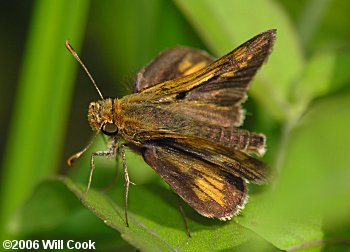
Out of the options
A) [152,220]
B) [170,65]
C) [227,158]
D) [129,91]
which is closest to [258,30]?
[170,65]

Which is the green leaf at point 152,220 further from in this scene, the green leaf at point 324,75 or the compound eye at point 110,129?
the green leaf at point 324,75

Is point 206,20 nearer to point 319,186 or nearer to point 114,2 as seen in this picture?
point 114,2

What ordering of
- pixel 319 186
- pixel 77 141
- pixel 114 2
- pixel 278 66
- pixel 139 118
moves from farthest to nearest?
pixel 77 141
pixel 114 2
pixel 278 66
pixel 139 118
pixel 319 186

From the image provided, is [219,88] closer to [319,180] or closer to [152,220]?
[152,220]

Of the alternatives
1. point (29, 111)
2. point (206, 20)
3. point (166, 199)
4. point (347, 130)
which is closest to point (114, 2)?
point (29, 111)

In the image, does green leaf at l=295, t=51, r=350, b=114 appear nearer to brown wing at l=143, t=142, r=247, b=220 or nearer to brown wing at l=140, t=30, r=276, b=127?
brown wing at l=140, t=30, r=276, b=127

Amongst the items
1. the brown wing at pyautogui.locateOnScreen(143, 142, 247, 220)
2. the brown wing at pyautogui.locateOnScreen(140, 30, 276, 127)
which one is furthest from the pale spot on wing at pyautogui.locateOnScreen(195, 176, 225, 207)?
the brown wing at pyautogui.locateOnScreen(140, 30, 276, 127)
